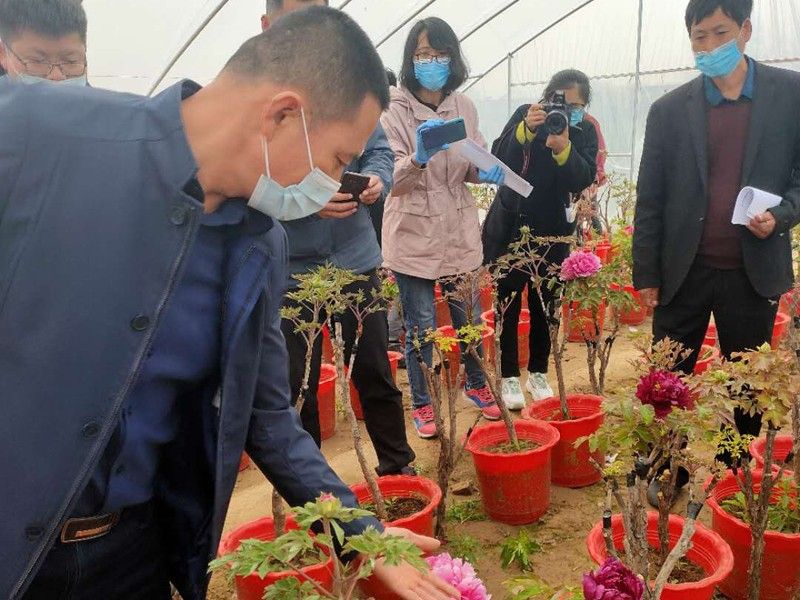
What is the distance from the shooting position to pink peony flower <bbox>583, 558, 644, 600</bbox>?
1034 mm

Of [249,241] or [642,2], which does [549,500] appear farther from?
[642,2]

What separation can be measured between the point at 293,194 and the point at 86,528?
745mm

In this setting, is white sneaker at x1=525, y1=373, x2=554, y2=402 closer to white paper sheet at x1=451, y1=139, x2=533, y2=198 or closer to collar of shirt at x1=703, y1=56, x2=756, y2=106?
white paper sheet at x1=451, y1=139, x2=533, y2=198

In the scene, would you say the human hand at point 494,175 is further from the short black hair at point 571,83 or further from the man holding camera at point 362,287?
the short black hair at point 571,83

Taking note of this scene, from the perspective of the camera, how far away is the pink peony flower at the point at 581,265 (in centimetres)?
290

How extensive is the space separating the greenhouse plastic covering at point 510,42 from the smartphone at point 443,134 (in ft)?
13.0

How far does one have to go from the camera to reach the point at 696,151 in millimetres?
2506

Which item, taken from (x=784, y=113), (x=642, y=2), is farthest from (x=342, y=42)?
(x=642, y=2)

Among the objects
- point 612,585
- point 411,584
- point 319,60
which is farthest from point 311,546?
point 319,60

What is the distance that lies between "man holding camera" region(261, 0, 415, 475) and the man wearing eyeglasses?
700 millimetres

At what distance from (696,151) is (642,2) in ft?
24.0

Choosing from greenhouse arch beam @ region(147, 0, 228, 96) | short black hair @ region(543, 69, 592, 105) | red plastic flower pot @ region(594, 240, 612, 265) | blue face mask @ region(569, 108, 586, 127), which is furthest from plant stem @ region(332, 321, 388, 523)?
greenhouse arch beam @ region(147, 0, 228, 96)

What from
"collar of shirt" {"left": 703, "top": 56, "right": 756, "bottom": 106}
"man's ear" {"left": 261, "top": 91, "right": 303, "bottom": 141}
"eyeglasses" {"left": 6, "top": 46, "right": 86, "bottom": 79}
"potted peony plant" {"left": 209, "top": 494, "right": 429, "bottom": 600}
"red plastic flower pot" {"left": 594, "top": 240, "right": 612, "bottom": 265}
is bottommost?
"potted peony plant" {"left": 209, "top": 494, "right": 429, "bottom": 600}

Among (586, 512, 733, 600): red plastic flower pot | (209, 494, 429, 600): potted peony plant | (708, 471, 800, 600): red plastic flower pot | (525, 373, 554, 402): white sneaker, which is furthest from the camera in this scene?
(525, 373, 554, 402): white sneaker
